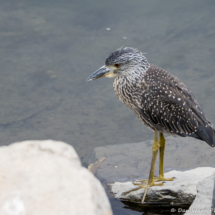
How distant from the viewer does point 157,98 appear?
4.17m

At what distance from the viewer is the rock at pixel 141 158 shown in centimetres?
498

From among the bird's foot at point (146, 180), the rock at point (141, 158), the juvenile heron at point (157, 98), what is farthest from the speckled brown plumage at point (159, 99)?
the rock at point (141, 158)

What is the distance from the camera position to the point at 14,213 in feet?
6.01

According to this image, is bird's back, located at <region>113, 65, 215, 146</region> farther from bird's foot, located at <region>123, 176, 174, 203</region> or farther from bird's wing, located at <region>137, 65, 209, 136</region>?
bird's foot, located at <region>123, 176, 174, 203</region>

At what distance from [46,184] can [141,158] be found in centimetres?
339

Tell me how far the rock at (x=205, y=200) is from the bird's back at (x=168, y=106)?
785 mm

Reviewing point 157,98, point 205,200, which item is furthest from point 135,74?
point 205,200

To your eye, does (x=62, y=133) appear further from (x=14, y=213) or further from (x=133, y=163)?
(x=14, y=213)

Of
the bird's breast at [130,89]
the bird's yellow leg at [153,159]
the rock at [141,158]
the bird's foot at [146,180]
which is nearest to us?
the bird's breast at [130,89]

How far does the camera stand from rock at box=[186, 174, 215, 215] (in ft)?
10.5

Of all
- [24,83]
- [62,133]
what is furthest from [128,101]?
Answer: [24,83]

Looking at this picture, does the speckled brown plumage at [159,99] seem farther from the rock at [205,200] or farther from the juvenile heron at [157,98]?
the rock at [205,200]

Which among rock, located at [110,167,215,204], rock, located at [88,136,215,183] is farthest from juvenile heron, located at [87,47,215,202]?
rock, located at [88,136,215,183]

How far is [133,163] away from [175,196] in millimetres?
1018
